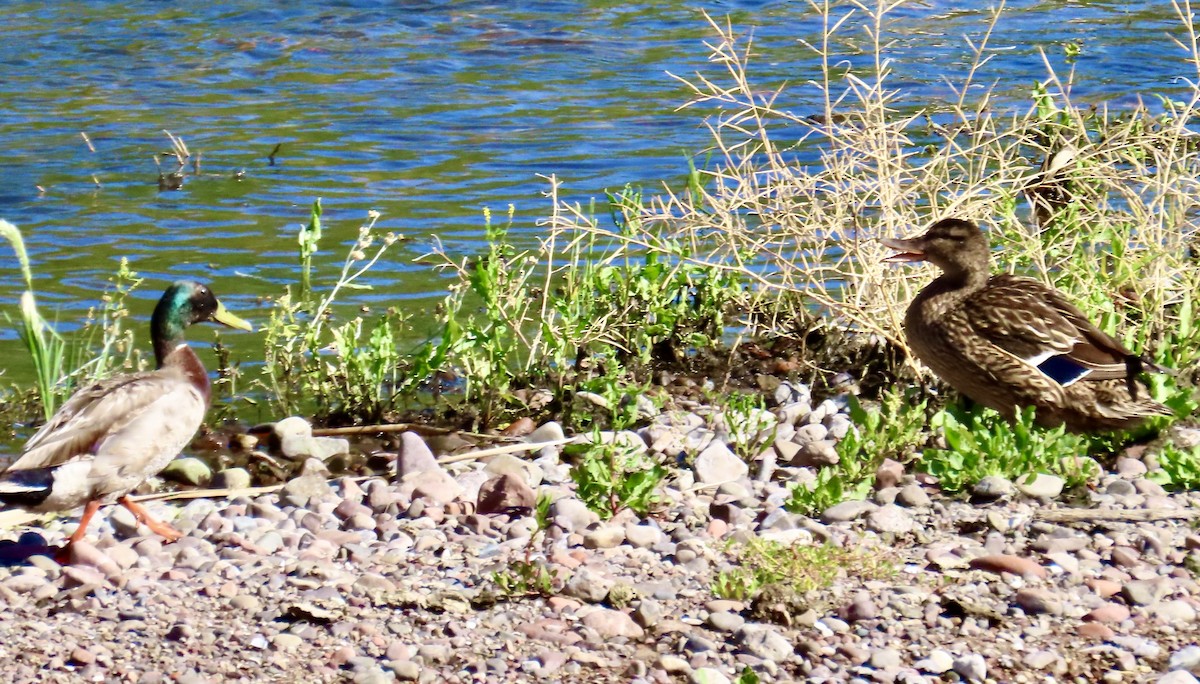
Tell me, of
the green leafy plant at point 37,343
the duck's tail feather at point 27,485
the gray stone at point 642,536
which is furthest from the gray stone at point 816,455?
the green leafy plant at point 37,343

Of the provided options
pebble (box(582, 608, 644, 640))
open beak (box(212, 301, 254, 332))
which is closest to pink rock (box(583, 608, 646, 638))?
pebble (box(582, 608, 644, 640))

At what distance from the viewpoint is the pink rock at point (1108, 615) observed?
4445 millimetres

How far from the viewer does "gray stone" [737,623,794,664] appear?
4.24 m

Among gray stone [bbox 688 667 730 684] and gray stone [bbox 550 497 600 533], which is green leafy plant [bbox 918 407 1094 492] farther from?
gray stone [bbox 688 667 730 684]

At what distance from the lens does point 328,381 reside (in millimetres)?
7352

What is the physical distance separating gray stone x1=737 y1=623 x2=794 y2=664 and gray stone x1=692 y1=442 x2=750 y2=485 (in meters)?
1.64

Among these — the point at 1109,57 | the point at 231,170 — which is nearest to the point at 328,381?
the point at 231,170

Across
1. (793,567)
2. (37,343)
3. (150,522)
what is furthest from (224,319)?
(793,567)

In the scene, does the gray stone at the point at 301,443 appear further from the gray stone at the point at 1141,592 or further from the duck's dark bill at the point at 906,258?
the gray stone at the point at 1141,592

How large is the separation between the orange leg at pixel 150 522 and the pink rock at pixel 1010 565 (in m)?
2.60

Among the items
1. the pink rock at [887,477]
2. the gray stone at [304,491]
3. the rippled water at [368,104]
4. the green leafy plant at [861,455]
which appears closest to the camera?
the green leafy plant at [861,455]

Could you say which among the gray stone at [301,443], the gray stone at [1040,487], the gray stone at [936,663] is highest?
the gray stone at [936,663]

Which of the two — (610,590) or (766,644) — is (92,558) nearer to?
(610,590)

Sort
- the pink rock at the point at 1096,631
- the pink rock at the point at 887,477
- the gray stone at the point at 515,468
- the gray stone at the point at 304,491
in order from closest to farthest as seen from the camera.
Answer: the pink rock at the point at 1096,631 → the pink rock at the point at 887,477 → the gray stone at the point at 304,491 → the gray stone at the point at 515,468
